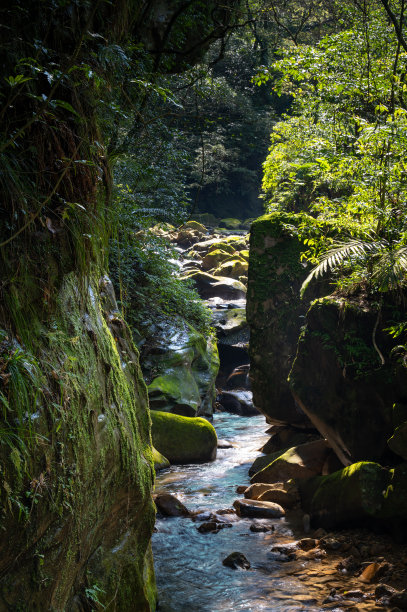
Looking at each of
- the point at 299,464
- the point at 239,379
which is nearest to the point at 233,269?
the point at 239,379

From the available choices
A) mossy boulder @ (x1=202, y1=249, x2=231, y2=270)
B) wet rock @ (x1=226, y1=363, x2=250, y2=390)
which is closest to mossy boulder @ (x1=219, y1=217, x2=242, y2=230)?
mossy boulder @ (x1=202, y1=249, x2=231, y2=270)

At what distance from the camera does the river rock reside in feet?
22.1

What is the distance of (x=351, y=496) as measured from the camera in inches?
222

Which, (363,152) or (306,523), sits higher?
(363,152)

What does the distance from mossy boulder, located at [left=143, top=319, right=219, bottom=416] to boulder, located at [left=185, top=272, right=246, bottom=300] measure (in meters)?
6.85

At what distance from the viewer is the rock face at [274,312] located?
29.8 feet

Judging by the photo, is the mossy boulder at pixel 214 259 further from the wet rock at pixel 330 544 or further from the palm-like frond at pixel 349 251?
the wet rock at pixel 330 544

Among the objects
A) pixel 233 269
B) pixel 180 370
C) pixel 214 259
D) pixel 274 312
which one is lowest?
pixel 180 370

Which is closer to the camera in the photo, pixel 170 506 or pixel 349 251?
pixel 349 251

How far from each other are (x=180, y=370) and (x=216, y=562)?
6.18 m

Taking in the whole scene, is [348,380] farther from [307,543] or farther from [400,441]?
[307,543]

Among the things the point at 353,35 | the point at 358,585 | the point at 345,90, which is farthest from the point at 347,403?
the point at 353,35

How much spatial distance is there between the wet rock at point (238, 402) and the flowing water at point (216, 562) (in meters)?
5.27

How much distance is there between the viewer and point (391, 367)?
6.30 m
